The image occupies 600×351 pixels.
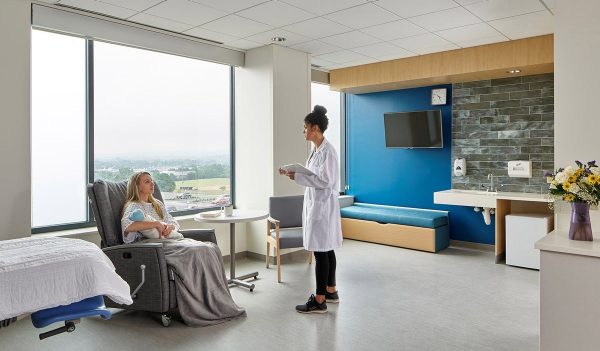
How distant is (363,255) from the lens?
18.3 ft

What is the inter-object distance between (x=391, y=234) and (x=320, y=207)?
2.84 meters

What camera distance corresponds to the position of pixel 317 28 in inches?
175

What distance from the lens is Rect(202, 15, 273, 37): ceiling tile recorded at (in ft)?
13.7

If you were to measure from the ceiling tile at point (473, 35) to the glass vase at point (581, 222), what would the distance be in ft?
8.17

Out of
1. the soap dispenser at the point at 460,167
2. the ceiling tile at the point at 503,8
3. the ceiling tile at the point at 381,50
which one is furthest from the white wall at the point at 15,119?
the soap dispenser at the point at 460,167

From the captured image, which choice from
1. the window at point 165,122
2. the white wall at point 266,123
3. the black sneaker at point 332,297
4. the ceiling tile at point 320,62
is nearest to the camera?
the black sneaker at point 332,297

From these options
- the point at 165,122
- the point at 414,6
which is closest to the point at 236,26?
the point at 165,122

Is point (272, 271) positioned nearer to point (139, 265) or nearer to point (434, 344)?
point (139, 265)

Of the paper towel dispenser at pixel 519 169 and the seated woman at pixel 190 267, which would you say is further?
the paper towel dispenser at pixel 519 169

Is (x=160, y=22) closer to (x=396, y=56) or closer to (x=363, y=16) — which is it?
(x=363, y=16)

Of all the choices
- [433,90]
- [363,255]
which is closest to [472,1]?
[433,90]

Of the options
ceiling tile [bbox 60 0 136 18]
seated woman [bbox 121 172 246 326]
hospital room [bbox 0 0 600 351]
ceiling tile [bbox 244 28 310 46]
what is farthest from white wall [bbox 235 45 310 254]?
seated woman [bbox 121 172 246 326]

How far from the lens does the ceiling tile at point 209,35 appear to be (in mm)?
4519

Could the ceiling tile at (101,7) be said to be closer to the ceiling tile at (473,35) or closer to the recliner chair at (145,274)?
the recliner chair at (145,274)
